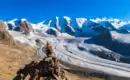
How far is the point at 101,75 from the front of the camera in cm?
19512

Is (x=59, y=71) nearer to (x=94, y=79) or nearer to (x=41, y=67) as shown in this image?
(x=41, y=67)

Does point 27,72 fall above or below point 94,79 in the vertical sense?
above

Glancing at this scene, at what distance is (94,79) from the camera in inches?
6949

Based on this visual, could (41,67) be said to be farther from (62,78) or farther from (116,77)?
(116,77)

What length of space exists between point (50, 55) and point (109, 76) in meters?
172

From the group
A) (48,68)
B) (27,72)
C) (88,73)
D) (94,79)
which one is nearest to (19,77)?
(27,72)

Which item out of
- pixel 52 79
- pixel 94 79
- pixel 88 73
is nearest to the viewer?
pixel 52 79

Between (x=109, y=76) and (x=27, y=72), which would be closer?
(x=27, y=72)

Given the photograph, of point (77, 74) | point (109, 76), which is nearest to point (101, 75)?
point (109, 76)

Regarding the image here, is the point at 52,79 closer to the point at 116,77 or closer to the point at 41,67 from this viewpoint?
the point at 41,67

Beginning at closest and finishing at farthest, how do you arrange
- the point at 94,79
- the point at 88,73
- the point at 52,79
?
1. the point at 52,79
2. the point at 94,79
3. the point at 88,73

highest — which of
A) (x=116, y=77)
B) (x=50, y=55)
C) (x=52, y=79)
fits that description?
(x=50, y=55)

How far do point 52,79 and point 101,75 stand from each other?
171 meters

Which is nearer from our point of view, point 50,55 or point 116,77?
point 50,55
